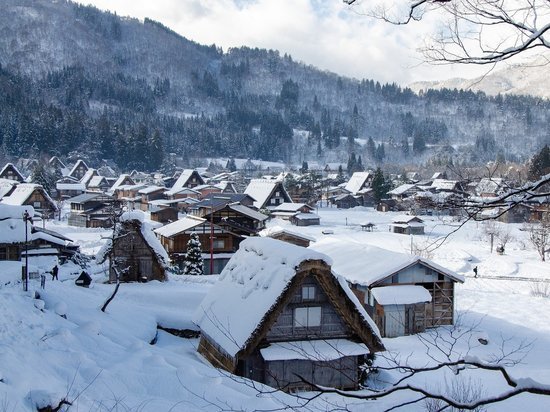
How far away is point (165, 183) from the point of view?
3378 inches

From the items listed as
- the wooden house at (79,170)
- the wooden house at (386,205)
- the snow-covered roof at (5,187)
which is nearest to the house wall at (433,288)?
the snow-covered roof at (5,187)

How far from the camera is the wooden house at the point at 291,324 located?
478 inches

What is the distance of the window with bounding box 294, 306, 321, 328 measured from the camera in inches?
506

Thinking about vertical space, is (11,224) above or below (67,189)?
above

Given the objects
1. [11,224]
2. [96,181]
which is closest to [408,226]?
[11,224]

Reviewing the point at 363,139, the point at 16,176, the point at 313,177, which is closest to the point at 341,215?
the point at 313,177

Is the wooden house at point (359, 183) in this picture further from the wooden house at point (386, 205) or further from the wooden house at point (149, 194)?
the wooden house at point (149, 194)

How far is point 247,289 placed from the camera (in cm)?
1323

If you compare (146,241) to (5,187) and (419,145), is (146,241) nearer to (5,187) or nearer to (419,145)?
(5,187)

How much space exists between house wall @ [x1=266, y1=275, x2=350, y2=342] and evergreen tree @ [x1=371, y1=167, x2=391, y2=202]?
196ft

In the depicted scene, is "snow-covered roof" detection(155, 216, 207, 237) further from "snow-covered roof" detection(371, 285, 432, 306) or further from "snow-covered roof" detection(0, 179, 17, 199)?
"snow-covered roof" detection(0, 179, 17, 199)

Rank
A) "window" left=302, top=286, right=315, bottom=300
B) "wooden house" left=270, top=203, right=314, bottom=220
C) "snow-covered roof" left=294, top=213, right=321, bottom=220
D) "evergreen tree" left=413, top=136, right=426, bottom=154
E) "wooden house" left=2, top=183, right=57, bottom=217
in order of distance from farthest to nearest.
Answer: "evergreen tree" left=413, top=136, right=426, bottom=154
"wooden house" left=270, top=203, right=314, bottom=220
"snow-covered roof" left=294, top=213, right=321, bottom=220
"wooden house" left=2, top=183, right=57, bottom=217
"window" left=302, top=286, right=315, bottom=300

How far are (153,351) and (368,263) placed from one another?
1200cm

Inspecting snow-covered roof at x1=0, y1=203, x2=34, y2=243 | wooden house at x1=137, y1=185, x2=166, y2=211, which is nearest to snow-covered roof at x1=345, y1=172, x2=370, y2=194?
wooden house at x1=137, y1=185, x2=166, y2=211
